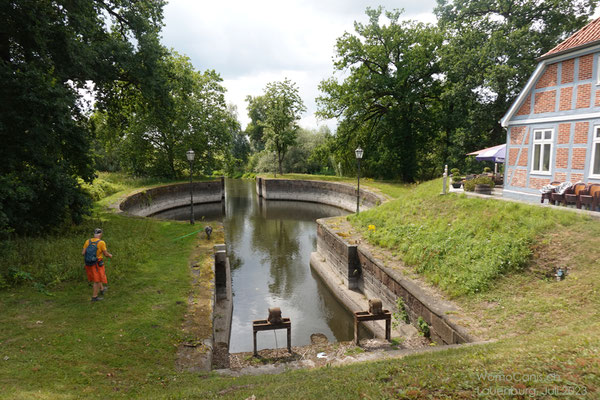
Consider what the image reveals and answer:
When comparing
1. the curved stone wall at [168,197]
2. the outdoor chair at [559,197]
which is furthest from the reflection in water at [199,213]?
the outdoor chair at [559,197]

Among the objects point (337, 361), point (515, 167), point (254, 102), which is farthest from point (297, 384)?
point (254, 102)

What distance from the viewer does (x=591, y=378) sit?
153 inches

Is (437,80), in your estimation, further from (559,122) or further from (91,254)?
(91,254)

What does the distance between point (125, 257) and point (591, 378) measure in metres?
11.6

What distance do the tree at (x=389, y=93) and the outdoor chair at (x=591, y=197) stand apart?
19243 millimetres

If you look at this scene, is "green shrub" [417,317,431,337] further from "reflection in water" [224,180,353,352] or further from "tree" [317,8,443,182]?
"tree" [317,8,443,182]

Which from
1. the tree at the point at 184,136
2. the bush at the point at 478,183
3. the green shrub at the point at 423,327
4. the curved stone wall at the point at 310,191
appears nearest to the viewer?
the green shrub at the point at 423,327

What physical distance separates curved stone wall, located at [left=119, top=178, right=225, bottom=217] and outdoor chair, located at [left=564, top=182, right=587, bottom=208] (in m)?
23.2

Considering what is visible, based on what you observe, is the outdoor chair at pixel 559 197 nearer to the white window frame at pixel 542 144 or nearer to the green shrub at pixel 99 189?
the white window frame at pixel 542 144

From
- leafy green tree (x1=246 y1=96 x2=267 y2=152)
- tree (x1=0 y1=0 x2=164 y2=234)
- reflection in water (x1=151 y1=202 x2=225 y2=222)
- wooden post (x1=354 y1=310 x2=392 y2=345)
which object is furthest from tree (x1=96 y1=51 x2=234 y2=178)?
leafy green tree (x1=246 y1=96 x2=267 y2=152)

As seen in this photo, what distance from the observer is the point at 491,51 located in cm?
2306

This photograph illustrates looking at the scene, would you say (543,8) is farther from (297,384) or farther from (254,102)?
(254,102)

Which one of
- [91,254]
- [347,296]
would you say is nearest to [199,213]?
[347,296]

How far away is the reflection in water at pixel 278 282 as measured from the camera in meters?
10.9
